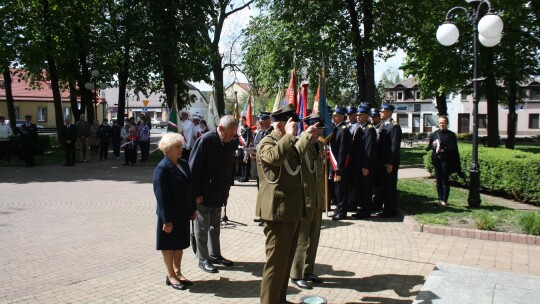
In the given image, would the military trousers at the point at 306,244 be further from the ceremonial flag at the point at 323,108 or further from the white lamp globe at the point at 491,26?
the white lamp globe at the point at 491,26

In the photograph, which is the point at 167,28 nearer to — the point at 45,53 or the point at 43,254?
the point at 45,53

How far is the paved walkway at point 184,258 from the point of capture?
5262mm

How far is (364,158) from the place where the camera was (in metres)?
9.27

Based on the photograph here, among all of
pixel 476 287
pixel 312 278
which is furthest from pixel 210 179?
pixel 476 287

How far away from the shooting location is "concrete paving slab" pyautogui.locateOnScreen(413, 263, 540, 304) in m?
4.82

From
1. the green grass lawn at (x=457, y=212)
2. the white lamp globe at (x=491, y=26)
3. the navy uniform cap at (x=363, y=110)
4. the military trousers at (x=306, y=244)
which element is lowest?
the green grass lawn at (x=457, y=212)

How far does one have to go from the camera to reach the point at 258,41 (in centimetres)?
3138

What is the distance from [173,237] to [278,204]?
1.54 metres

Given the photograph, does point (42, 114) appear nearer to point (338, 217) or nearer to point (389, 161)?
point (338, 217)

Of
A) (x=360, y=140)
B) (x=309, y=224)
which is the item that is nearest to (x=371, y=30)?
(x=360, y=140)

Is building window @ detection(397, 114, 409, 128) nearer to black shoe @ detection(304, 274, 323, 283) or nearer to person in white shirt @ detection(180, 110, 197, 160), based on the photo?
person in white shirt @ detection(180, 110, 197, 160)

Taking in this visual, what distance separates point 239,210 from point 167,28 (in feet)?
49.3

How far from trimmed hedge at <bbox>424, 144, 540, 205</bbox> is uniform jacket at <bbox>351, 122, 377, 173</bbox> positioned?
4.31m

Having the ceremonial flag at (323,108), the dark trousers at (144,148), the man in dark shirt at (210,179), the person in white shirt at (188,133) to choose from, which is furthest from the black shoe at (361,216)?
the dark trousers at (144,148)
